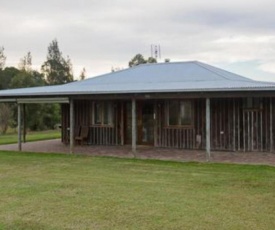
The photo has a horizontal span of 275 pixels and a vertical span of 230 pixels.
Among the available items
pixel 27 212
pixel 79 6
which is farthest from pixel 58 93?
pixel 27 212

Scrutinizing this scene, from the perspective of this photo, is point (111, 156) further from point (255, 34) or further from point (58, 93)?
point (255, 34)

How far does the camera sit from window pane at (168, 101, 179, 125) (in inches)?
623

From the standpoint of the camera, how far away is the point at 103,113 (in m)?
17.5

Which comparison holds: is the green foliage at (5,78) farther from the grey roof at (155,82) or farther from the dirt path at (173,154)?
the dirt path at (173,154)

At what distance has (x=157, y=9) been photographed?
51.8ft

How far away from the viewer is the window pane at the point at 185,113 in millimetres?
15570

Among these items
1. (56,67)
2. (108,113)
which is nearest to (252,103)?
(108,113)

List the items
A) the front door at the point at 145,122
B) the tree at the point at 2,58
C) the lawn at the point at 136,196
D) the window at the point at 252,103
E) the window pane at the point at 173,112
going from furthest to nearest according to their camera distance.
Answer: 1. the tree at the point at 2,58
2. the front door at the point at 145,122
3. the window pane at the point at 173,112
4. the window at the point at 252,103
5. the lawn at the point at 136,196

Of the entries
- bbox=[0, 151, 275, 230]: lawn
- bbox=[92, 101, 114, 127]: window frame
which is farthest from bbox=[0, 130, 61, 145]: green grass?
bbox=[0, 151, 275, 230]: lawn

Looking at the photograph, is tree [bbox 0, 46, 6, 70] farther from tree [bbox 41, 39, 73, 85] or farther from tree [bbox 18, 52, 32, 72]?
tree [bbox 41, 39, 73, 85]

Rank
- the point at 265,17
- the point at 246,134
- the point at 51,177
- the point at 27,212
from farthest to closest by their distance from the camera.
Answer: the point at 265,17 < the point at 246,134 < the point at 51,177 < the point at 27,212

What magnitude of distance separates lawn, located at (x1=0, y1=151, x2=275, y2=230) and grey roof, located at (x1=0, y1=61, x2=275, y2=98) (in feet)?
8.50

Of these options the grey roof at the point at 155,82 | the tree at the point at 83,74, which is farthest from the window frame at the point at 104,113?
the tree at the point at 83,74

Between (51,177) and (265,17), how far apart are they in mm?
10368
